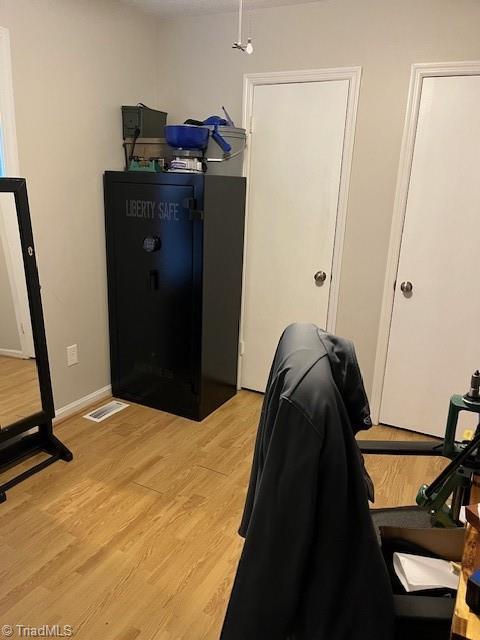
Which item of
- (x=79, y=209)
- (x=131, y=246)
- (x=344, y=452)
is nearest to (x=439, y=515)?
(x=344, y=452)

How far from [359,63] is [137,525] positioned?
8.63 ft

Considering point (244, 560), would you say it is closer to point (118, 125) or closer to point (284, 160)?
point (284, 160)

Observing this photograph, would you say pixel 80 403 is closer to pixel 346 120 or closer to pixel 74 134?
pixel 74 134

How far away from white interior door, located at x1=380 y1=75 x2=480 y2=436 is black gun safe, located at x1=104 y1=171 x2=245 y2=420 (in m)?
1.04

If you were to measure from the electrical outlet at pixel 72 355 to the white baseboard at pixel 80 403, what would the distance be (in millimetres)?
263

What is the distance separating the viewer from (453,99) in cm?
252

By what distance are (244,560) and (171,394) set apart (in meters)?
2.09

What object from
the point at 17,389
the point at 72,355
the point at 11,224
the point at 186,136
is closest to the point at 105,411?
the point at 72,355

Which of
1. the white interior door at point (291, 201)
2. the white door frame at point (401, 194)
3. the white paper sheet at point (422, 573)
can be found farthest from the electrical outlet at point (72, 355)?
the white paper sheet at point (422, 573)

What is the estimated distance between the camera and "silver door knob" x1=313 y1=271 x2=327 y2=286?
10.0 feet

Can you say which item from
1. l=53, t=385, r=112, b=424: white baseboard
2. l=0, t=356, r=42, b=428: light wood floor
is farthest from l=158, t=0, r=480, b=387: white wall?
l=0, t=356, r=42, b=428: light wood floor

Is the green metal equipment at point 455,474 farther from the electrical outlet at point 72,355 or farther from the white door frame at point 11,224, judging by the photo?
the electrical outlet at point 72,355

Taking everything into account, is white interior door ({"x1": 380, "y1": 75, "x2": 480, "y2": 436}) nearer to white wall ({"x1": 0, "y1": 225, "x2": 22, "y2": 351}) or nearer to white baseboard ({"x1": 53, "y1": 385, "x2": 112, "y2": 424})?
white baseboard ({"x1": 53, "y1": 385, "x2": 112, "y2": 424})

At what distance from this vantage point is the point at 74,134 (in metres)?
2.78
